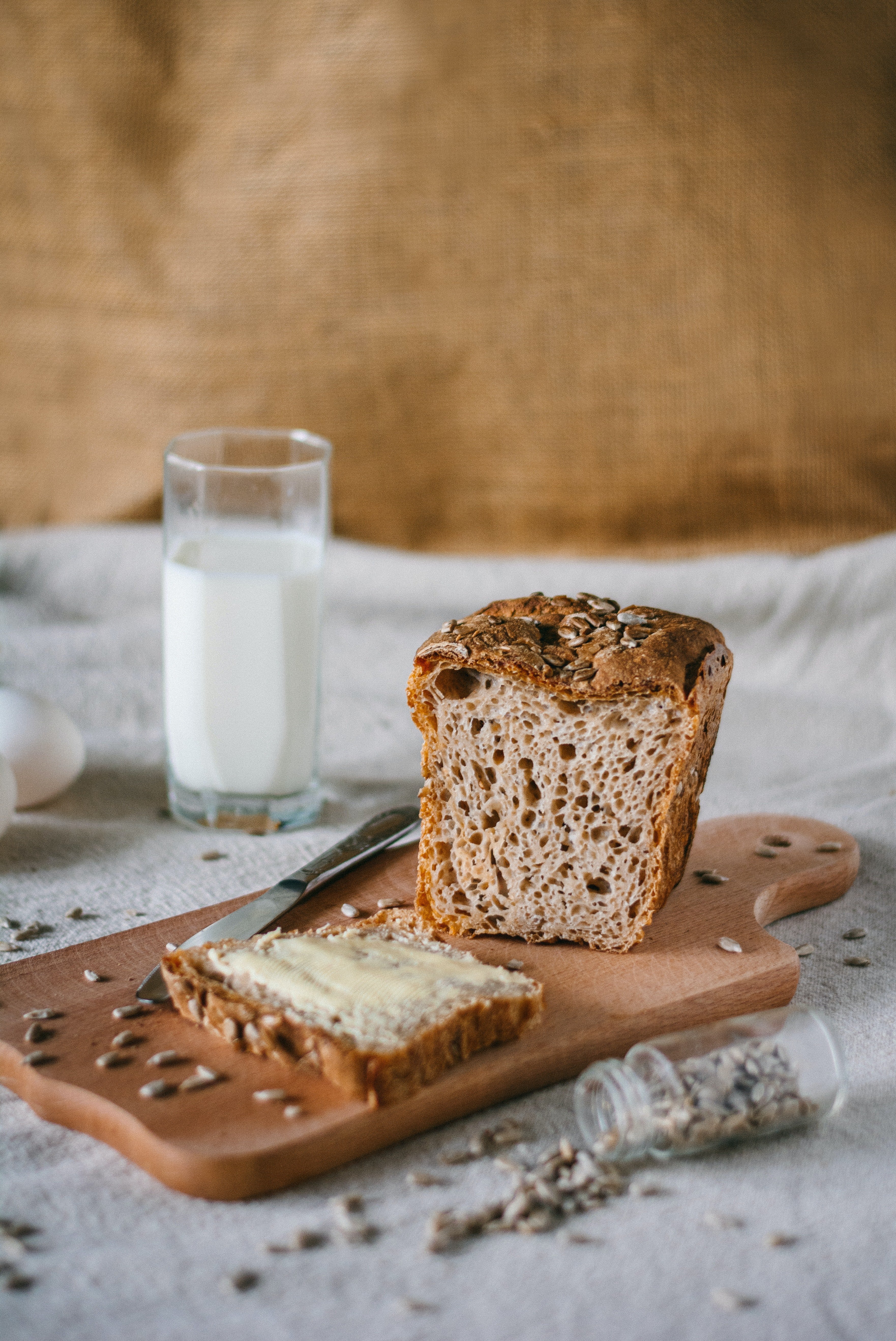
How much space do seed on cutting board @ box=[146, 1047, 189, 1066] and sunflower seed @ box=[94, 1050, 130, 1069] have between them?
0.03 meters

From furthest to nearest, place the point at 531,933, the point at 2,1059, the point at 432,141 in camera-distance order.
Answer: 1. the point at 432,141
2. the point at 531,933
3. the point at 2,1059

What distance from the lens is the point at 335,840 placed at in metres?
3.09

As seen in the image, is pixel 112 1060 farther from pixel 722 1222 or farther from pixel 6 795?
pixel 6 795

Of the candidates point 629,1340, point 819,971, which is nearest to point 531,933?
point 819,971

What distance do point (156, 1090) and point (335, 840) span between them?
116cm

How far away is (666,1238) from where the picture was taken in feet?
5.87

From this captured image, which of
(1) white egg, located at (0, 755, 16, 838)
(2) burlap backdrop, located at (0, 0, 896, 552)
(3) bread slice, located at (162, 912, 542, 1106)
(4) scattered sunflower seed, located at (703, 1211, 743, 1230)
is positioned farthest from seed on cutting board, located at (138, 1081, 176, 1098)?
(2) burlap backdrop, located at (0, 0, 896, 552)

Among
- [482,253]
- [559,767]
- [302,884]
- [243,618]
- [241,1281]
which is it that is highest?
[482,253]

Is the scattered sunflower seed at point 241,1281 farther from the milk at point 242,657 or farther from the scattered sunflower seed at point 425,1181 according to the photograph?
the milk at point 242,657

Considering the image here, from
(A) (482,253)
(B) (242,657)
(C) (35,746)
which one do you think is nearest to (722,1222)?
(B) (242,657)

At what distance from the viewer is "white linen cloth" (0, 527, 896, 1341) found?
1.66 m

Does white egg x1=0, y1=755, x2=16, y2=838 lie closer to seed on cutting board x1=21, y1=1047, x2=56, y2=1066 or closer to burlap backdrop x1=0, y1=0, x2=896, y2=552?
seed on cutting board x1=21, y1=1047, x2=56, y2=1066

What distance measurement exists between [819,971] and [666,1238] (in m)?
0.90

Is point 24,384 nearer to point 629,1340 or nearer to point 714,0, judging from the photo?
point 714,0
